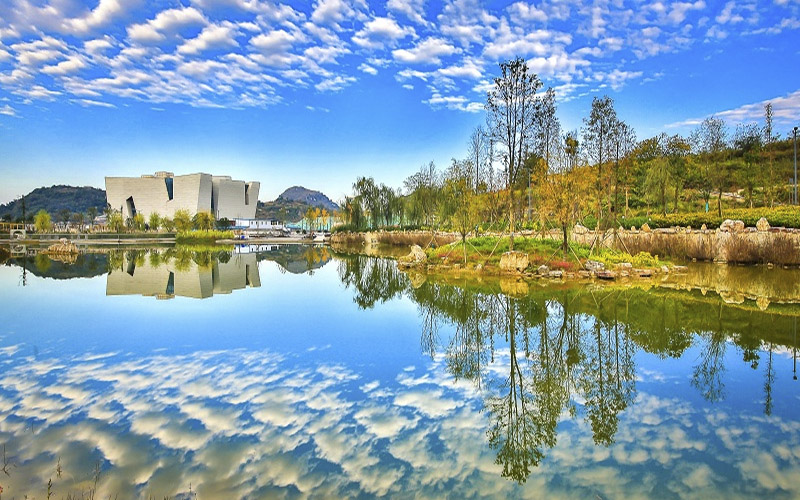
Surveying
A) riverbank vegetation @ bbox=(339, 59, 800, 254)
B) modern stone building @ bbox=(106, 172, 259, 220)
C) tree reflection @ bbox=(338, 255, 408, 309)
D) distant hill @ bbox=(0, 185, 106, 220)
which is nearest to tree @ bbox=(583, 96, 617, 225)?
riverbank vegetation @ bbox=(339, 59, 800, 254)

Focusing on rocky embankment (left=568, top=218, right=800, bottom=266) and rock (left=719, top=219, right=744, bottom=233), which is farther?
rock (left=719, top=219, right=744, bottom=233)

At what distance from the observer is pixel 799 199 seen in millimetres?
30625

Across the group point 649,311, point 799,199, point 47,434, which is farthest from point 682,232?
point 47,434

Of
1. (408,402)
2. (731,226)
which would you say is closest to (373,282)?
(408,402)

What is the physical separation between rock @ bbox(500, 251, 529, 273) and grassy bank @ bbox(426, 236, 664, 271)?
32cm

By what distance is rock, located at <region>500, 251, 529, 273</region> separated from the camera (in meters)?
17.5

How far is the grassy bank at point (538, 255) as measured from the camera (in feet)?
56.6

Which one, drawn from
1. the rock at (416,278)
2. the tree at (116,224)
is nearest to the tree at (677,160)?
the rock at (416,278)

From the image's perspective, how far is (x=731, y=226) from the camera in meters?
20.0

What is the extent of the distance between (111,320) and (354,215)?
41.5m

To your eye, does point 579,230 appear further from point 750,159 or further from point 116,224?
point 116,224

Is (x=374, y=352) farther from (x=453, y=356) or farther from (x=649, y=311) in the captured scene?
(x=649, y=311)

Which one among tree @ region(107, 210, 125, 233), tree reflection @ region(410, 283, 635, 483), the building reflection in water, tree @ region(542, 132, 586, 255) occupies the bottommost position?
tree reflection @ region(410, 283, 635, 483)

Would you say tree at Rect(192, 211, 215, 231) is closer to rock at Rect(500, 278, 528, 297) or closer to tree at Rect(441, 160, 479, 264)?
tree at Rect(441, 160, 479, 264)
